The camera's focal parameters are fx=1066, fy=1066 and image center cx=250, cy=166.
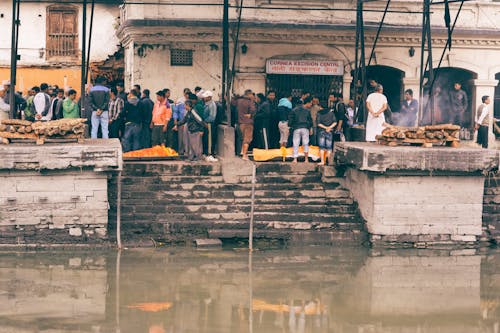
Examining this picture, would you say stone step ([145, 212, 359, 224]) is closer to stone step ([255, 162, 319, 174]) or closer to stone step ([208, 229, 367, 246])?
stone step ([208, 229, 367, 246])

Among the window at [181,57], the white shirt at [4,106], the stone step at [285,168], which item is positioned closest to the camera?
the stone step at [285,168]

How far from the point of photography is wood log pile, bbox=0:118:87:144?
16456 mm

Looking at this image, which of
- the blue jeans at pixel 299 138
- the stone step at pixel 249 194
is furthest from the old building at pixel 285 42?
the stone step at pixel 249 194

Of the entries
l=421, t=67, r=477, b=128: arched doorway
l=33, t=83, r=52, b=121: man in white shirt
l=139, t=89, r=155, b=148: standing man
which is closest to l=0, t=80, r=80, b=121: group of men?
l=33, t=83, r=52, b=121: man in white shirt

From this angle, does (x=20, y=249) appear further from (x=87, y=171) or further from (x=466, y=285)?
(x=466, y=285)

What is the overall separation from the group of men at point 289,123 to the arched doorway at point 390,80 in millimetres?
3599

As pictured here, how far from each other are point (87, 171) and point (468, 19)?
12.8 meters

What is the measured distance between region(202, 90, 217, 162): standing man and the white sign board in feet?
14.6

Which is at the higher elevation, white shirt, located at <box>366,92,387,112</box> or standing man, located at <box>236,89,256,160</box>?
white shirt, located at <box>366,92,387,112</box>

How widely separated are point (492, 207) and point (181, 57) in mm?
9254

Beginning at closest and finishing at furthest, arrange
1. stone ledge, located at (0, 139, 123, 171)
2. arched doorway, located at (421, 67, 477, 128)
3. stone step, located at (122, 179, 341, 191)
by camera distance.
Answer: stone ledge, located at (0, 139, 123, 171), stone step, located at (122, 179, 341, 191), arched doorway, located at (421, 67, 477, 128)

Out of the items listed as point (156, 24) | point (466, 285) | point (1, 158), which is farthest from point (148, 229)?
point (156, 24)

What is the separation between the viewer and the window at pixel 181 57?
79.5 feet

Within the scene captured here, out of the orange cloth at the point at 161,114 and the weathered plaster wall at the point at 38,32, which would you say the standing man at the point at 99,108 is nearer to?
the orange cloth at the point at 161,114
